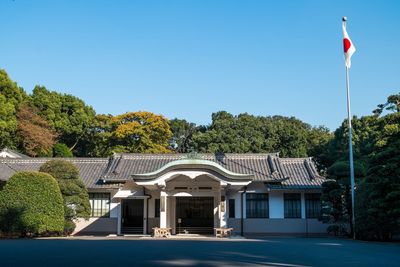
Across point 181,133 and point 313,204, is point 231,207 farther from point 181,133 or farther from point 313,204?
point 181,133

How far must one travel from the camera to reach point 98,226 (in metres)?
26.2

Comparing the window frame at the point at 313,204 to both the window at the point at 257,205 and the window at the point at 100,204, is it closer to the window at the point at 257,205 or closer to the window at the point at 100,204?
the window at the point at 257,205

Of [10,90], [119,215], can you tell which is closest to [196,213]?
[119,215]

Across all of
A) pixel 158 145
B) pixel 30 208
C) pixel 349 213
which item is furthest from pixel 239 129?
pixel 30 208

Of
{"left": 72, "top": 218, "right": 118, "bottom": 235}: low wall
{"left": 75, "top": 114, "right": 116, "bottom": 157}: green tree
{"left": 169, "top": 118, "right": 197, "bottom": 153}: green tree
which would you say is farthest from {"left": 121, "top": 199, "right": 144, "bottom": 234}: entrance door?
{"left": 169, "top": 118, "right": 197, "bottom": 153}: green tree

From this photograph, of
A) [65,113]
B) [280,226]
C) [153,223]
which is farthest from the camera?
[65,113]

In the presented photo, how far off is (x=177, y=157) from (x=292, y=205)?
8.07 m

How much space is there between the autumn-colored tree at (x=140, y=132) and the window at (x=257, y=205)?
19605 mm

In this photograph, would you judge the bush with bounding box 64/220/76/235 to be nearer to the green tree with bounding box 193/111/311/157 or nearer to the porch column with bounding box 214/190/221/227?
the porch column with bounding box 214/190/221/227

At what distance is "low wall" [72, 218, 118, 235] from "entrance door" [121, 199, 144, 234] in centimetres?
119

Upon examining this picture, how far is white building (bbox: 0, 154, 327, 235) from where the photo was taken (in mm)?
24656

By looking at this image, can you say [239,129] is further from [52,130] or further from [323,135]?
[52,130]

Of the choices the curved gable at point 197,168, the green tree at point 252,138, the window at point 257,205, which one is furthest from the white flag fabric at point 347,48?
the green tree at point 252,138

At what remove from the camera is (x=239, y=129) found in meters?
44.7
